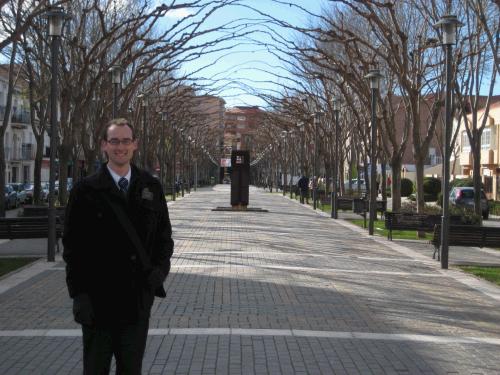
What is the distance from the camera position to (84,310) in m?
4.36

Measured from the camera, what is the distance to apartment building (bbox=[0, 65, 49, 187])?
65250mm

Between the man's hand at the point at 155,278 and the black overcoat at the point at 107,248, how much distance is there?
0.09 ft

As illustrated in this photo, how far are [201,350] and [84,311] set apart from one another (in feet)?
9.76

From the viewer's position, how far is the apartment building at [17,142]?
65.2 m

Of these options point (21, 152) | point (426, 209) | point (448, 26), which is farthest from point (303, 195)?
point (448, 26)

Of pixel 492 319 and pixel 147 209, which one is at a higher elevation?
pixel 147 209

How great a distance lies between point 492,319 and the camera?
9461 mm

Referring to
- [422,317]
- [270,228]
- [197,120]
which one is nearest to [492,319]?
[422,317]

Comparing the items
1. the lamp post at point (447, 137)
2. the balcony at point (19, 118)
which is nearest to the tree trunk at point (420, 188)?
the lamp post at point (447, 137)

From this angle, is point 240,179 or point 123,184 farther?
point 240,179

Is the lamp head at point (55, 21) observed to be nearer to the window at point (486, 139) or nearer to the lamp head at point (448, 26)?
the lamp head at point (448, 26)

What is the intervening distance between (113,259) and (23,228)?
12196 mm

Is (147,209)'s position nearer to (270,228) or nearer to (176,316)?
(176,316)

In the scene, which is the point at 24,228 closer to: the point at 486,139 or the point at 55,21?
the point at 55,21
